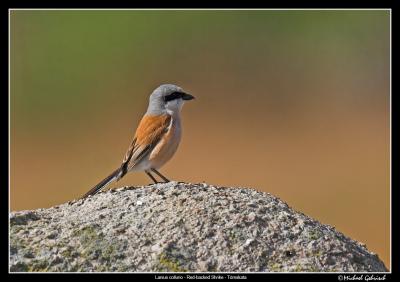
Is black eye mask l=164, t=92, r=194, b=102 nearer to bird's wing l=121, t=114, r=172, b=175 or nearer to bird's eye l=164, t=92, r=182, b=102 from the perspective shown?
bird's eye l=164, t=92, r=182, b=102

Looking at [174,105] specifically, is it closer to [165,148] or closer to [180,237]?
[165,148]

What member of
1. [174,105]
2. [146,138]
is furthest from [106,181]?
[174,105]

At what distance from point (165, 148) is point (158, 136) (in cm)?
16

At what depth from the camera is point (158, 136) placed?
288 inches

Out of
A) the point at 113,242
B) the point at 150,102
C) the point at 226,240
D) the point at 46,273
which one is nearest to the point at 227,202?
the point at 226,240

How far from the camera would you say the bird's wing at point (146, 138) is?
721 cm

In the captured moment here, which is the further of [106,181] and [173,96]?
[173,96]

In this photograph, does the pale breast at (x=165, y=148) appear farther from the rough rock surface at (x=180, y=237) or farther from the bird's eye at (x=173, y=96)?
the rough rock surface at (x=180, y=237)

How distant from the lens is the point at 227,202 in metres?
5.00

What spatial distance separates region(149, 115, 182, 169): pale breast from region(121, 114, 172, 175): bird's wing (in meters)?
0.05

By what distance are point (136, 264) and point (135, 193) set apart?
102 cm

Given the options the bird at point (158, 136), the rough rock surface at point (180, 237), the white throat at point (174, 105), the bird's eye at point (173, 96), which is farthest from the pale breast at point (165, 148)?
the rough rock surface at point (180, 237)

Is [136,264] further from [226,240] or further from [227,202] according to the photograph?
[227,202]

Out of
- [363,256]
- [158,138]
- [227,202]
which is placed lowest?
[363,256]
